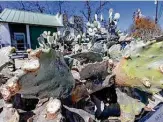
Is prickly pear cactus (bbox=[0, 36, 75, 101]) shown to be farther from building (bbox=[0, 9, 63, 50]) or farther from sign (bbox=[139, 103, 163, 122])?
building (bbox=[0, 9, 63, 50])

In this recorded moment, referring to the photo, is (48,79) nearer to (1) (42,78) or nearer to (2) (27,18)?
(1) (42,78)

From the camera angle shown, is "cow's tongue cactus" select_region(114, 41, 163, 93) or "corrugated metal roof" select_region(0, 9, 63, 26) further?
"corrugated metal roof" select_region(0, 9, 63, 26)

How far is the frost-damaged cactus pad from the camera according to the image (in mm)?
711

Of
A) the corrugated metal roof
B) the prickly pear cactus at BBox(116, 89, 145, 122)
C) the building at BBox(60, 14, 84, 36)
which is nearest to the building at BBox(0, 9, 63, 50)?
the corrugated metal roof

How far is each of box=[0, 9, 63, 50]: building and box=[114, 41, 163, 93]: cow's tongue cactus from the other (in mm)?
14315

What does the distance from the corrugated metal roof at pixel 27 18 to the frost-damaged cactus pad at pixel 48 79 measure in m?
15.5

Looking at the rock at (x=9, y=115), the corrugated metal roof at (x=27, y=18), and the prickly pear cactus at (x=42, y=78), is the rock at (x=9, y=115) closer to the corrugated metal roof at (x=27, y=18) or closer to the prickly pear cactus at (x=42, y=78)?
the prickly pear cactus at (x=42, y=78)

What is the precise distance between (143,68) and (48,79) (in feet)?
1.25

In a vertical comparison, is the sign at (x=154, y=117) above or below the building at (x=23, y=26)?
below

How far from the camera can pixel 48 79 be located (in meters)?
0.76

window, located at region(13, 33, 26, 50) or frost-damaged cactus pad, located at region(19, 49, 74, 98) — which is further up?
window, located at region(13, 33, 26, 50)

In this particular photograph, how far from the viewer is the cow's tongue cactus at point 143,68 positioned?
91 centimetres

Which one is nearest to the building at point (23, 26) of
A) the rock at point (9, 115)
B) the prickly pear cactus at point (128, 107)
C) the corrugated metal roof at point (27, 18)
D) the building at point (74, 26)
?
the corrugated metal roof at point (27, 18)

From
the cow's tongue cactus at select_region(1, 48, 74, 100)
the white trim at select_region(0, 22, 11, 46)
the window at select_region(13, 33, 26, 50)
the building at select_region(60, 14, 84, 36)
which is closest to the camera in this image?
the cow's tongue cactus at select_region(1, 48, 74, 100)
